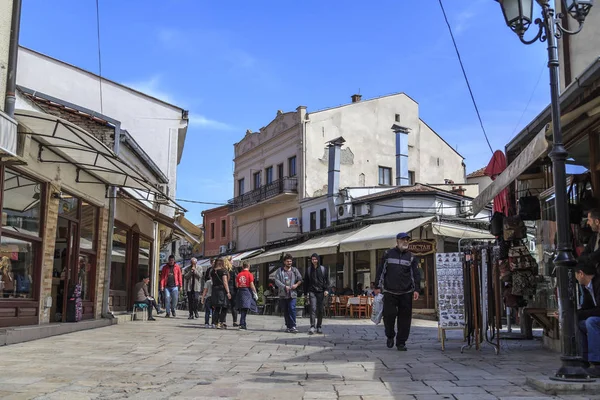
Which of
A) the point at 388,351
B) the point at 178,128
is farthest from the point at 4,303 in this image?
the point at 178,128

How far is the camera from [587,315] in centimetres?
600

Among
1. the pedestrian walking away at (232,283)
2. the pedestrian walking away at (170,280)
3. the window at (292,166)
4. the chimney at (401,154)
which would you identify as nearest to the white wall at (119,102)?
the pedestrian walking away at (170,280)

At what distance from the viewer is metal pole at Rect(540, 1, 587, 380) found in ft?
17.2

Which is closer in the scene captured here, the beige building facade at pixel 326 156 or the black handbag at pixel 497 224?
the black handbag at pixel 497 224

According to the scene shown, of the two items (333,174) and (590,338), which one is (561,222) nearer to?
(590,338)

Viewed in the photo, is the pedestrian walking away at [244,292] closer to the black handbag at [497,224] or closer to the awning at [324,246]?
the black handbag at [497,224]

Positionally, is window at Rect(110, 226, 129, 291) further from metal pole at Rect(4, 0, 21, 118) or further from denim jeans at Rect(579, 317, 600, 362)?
denim jeans at Rect(579, 317, 600, 362)

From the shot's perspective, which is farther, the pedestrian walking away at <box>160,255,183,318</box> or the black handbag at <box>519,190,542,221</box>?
the pedestrian walking away at <box>160,255,183,318</box>

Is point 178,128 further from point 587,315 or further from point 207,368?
point 587,315

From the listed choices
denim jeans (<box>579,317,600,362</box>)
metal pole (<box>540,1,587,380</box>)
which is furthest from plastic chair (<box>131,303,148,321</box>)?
metal pole (<box>540,1,587,380</box>)

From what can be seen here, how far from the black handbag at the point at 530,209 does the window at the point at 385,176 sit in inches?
1016

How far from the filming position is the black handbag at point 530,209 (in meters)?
9.24

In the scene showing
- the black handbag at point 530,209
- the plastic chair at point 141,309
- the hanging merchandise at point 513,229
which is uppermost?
the black handbag at point 530,209

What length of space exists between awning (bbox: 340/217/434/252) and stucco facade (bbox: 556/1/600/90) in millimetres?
9135
